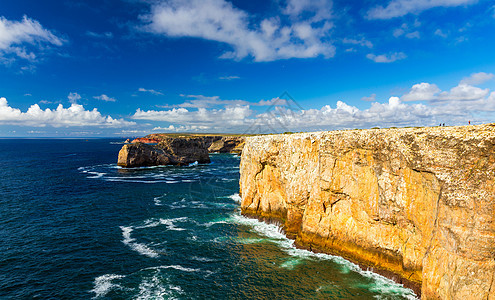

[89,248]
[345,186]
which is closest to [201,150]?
[89,248]

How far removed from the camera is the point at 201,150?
136m

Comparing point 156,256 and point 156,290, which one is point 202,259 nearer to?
point 156,256

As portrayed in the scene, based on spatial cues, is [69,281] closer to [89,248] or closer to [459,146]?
[89,248]

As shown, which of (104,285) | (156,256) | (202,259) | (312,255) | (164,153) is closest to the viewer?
(104,285)

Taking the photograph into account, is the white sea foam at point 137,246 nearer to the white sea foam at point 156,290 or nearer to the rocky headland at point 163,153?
the white sea foam at point 156,290

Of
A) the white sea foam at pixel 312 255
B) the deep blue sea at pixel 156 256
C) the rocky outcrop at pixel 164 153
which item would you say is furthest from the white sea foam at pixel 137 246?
the rocky outcrop at pixel 164 153

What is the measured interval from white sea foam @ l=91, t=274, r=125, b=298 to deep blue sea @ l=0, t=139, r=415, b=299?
0.38ft

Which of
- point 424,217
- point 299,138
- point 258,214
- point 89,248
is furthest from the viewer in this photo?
point 258,214

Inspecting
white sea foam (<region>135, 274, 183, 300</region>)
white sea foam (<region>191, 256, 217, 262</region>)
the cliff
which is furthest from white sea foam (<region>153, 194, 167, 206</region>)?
white sea foam (<region>135, 274, 183, 300</region>)

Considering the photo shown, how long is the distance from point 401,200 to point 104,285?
34.5 m

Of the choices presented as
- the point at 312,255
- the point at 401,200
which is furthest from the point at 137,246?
the point at 401,200

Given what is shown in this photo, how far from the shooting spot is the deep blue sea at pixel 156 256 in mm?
26281

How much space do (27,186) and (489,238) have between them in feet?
325

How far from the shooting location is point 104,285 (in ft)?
89.4
